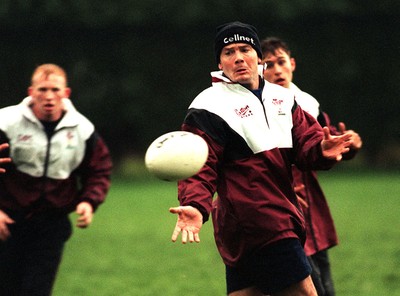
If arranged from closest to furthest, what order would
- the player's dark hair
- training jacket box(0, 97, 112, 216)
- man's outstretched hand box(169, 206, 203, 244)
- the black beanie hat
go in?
man's outstretched hand box(169, 206, 203, 244) → the black beanie hat → training jacket box(0, 97, 112, 216) → the player's dark hair

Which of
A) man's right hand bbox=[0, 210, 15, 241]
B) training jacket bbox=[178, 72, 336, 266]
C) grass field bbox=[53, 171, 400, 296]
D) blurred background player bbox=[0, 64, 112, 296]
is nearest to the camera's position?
training jacket bbox=[178, 72, 336, 266]

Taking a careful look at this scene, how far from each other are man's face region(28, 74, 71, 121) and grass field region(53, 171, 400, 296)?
2.40m

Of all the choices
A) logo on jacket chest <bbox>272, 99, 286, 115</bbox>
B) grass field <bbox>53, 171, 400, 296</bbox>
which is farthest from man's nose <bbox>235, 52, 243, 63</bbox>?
grass field <bbox>53, 171, 400, 296</bbox>

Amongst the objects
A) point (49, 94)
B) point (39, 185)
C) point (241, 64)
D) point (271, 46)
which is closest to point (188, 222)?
point (241, 64)

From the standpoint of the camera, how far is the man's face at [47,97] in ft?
20.2

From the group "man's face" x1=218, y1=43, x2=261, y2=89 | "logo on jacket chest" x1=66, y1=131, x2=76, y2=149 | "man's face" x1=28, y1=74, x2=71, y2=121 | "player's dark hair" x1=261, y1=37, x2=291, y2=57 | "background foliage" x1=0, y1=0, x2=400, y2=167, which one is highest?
"background foliage" x1=0, y1=0, x2=400, y2=167

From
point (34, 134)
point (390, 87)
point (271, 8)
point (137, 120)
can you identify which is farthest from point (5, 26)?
point (34, 134)

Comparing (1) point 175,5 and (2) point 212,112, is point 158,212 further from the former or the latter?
(2) point 212,112

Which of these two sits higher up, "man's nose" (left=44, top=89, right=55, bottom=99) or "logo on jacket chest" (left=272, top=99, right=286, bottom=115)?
"man's nose" (left=44, top=89, right=55, bottom=99)

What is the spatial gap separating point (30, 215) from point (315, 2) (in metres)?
14.8

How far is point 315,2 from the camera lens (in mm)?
20016

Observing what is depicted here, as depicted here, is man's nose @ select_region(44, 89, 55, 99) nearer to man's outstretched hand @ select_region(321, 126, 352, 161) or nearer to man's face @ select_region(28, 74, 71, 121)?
man's face @ select_region(28, 74, 71, 121)

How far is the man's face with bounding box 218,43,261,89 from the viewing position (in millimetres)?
5172

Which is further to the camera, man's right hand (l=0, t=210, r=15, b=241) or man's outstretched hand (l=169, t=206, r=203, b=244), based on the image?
man's right hand (l=0, t=210, r=15, b=241)
